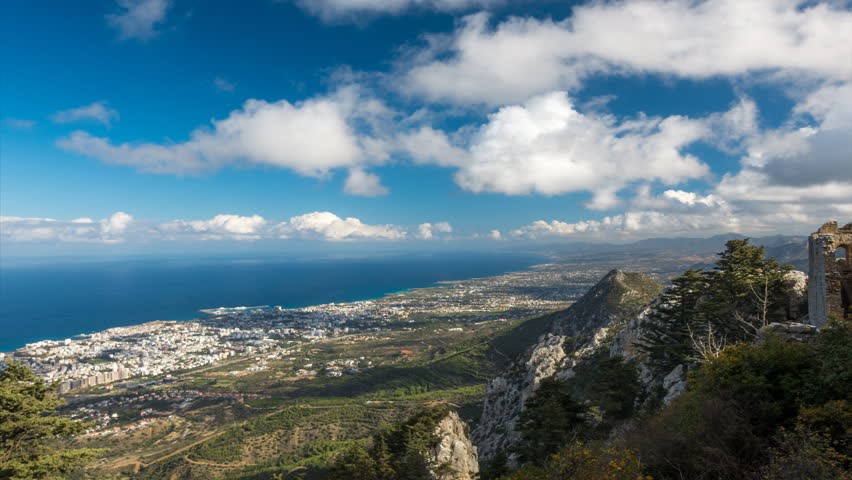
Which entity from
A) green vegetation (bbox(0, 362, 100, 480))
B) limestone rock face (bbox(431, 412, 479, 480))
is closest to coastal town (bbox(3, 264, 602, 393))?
limestone rock face (bbox(431, 412, 479, 480))

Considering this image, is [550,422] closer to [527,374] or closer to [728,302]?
[728,302]

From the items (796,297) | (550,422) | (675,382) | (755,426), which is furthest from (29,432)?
(796,297)

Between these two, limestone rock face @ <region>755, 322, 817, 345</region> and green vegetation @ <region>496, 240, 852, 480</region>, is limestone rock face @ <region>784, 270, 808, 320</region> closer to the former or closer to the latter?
limestone rock face @ <region>755, 322, 817, 345</region>

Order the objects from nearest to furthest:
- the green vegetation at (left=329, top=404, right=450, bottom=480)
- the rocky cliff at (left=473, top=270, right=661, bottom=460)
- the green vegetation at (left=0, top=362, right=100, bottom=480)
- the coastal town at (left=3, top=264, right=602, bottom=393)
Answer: the green vegetation at (left=0, top=362, right=100, bottom=480)
the green vegetation at (left=329, top=404, right=450, bottom=480)
the rocky cliff at (left=473, top=270, right=661, bottom=460)
the coastal town at (left=3, top=264, right=602, bottom=393)

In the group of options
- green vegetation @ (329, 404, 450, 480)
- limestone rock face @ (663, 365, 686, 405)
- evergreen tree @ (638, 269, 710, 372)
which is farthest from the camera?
evergreen tree @ (638, 269, 710, 372)

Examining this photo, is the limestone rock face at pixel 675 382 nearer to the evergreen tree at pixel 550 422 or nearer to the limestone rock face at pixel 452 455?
the evergreen tree at pixel 550 422
